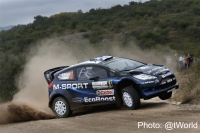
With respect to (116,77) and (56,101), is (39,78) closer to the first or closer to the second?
(56,101)

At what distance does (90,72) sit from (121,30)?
60.6 meters

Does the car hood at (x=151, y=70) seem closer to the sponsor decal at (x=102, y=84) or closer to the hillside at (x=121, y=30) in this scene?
the sponsor decal at (x=102, y=84)

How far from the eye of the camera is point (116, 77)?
10664mm

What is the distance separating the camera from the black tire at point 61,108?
1161cm

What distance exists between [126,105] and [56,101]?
2472 millimetres

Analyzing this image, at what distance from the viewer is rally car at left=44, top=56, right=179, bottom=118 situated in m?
10.3

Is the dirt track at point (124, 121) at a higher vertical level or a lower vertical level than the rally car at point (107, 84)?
lower

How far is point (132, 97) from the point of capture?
33.4 ft

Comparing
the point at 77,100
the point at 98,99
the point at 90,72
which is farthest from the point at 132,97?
the point at 77,100

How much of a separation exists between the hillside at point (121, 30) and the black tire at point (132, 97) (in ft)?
57.9

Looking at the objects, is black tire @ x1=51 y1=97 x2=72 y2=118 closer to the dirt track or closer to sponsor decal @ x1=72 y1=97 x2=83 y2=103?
sponsor decal @ x1=72 y1=97 x2=83 y2=103

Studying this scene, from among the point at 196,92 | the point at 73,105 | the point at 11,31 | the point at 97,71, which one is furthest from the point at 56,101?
the point at 11,31

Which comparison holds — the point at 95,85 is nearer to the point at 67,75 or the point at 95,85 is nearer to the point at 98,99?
the point at 98,99

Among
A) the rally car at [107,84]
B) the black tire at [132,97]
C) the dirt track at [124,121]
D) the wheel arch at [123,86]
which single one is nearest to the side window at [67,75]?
the rally car at [107,84]
